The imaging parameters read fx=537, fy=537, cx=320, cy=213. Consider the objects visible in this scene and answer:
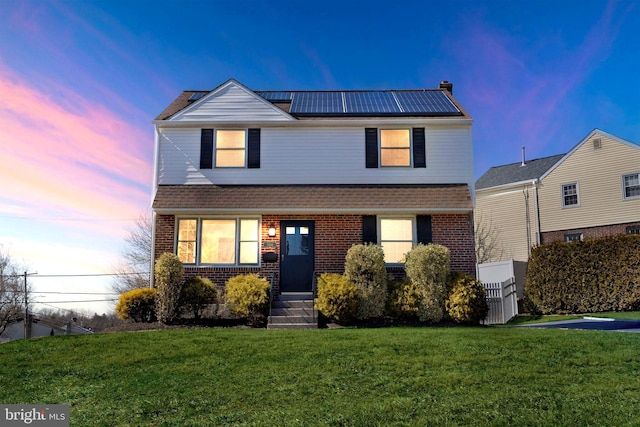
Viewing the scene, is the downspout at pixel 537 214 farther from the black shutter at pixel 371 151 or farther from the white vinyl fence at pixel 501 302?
the black shutter at pixel 371 151

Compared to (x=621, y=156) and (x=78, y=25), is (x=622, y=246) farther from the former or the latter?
(x=78, y=25)

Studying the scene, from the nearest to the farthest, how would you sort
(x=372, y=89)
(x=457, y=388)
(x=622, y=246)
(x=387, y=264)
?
(x=457, y=388)
(x=387, y=264)
(x=622, y=246)
(x=372, y=89)

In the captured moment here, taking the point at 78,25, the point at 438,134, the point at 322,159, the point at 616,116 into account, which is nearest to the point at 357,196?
the point at 322,159

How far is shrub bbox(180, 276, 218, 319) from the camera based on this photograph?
Result: 14.9 meters

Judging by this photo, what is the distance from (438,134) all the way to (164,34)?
9.84 metres

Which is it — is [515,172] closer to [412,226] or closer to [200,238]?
[412,226]

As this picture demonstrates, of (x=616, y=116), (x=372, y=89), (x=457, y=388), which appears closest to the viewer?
(x=457, y=388)

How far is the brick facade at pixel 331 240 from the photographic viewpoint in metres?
17.0

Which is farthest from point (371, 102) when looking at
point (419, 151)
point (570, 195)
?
point (570, 195)

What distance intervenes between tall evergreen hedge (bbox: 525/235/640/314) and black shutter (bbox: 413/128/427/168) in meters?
7.29

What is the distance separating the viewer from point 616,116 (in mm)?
25969

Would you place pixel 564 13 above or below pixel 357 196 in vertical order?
above

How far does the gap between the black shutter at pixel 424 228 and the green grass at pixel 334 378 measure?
5.79 metres

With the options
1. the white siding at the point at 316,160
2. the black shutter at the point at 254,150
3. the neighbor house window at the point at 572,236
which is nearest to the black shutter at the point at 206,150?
the white siding at the point at 316,160
